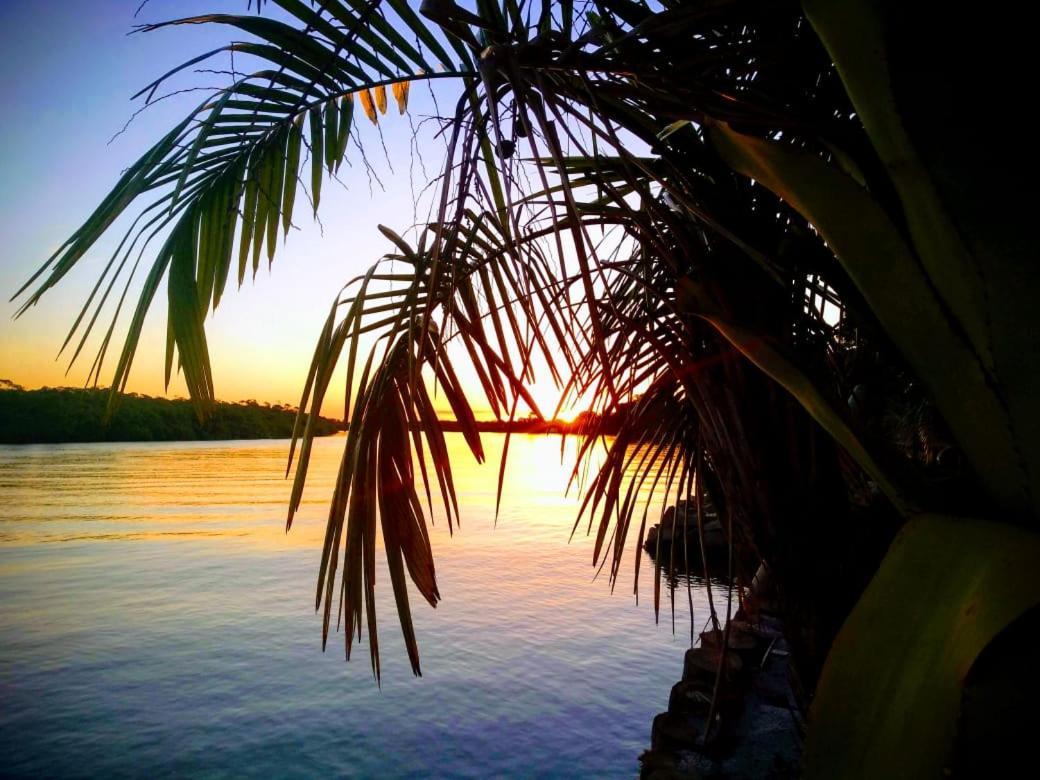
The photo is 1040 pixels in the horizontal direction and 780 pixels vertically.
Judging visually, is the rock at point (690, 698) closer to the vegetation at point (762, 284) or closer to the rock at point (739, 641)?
the rock at point (739, 641)

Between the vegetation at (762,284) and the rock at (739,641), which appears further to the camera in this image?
the rock at (739,641)

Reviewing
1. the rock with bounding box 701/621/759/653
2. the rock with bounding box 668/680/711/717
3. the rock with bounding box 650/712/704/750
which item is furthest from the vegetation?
the rock with bounding box 701/621/759/653

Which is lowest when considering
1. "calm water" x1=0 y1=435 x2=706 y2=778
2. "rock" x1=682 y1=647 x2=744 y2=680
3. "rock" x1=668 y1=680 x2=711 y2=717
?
"calm water" x1=0 y1=435 x2=706 y2=778

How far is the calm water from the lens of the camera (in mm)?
4531

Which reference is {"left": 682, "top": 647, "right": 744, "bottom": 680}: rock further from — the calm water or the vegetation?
the vegetation

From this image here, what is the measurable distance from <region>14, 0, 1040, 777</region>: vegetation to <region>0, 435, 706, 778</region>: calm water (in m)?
1.63

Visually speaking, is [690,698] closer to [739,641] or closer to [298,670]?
[739,641]

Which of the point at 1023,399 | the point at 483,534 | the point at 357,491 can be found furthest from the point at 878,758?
the point at 483,534

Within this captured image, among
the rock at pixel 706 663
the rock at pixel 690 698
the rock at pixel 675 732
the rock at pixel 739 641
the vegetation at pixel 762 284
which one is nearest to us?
the vegetation at pixel 762 284

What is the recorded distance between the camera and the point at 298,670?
20.6 feet

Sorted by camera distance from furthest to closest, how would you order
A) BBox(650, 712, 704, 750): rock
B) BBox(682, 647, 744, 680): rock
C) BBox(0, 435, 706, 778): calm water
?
1. BBox(0, 435, 706, 778): calm water
2. BBox(682, 647, 744, 680): rock
3. BBox(650, 712, 704, 750): rock

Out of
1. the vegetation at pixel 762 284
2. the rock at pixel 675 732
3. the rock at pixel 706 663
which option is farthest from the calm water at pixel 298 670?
the vegetation at pixel 762 284

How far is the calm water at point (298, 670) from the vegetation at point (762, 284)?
163cm

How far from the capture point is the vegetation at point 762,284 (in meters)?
0.41
